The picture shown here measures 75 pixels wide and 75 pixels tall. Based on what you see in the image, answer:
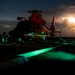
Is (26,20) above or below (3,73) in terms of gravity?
above

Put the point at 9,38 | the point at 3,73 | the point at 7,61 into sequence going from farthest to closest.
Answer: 1. the point at 9,38
2. the point at 7,61
3. the point at 3,73

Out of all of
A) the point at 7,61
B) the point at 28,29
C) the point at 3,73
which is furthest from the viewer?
the point at 28,29

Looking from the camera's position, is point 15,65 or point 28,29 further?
point 28,29

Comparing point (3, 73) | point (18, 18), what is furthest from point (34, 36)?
point (3, 73)

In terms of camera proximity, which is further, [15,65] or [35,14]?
[35,14]

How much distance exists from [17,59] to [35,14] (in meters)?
35.9

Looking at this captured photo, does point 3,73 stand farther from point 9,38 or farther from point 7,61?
point 9,38

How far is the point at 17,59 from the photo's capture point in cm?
1134

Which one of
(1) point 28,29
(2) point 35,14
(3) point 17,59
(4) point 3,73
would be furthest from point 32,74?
(2) point 35,14

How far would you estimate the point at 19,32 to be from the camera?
44875 mm

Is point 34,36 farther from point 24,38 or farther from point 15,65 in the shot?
point 15,65

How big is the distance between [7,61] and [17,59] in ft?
3.65

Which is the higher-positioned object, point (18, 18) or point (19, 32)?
point (18, 18)

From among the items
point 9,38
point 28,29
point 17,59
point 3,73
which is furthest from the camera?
point 9,38
